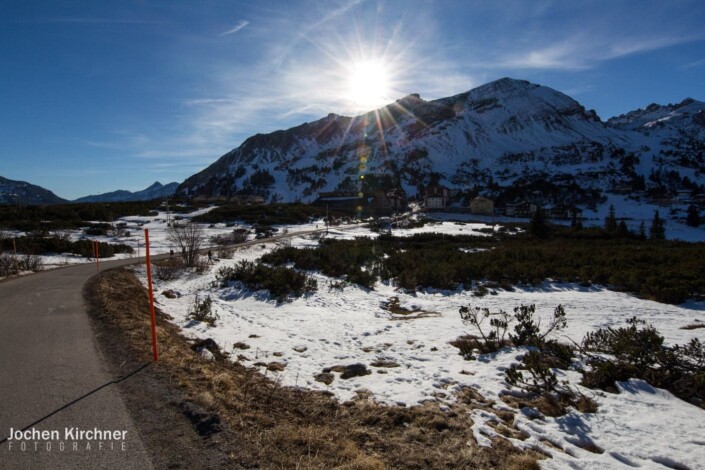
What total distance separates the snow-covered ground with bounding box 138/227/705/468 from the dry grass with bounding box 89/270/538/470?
37 centimetres

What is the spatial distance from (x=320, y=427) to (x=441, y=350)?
5.00 meters

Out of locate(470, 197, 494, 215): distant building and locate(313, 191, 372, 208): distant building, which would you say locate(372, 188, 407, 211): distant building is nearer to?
locate(313, 191, 372, 208): distant building

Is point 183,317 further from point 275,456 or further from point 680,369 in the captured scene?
point 680,369

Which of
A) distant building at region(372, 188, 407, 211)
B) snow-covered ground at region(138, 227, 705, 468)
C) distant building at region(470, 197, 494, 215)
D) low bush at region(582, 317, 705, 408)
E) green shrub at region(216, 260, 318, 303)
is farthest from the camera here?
distant building at region(372, 188, 407, 211)

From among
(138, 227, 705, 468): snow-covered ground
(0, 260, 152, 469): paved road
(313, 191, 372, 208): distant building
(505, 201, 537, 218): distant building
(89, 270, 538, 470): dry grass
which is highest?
(313, 191, 372, 208): distant building

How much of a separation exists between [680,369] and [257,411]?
25.9 ft

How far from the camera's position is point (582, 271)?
61.8 feet

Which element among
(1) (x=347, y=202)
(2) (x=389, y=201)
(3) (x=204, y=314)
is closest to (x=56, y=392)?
(3) (x=204, y=314)

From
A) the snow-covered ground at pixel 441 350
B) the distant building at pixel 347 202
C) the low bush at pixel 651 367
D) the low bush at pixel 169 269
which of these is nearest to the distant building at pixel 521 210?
the distant building at pixel 347 202

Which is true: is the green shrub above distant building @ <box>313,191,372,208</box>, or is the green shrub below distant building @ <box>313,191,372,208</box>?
below

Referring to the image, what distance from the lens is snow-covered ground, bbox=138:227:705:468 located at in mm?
4750

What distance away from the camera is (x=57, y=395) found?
4711mm

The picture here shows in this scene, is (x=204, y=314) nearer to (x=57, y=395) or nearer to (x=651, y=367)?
(x=57, y=395)

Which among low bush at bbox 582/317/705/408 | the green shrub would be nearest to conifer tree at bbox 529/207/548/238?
the green shrub
